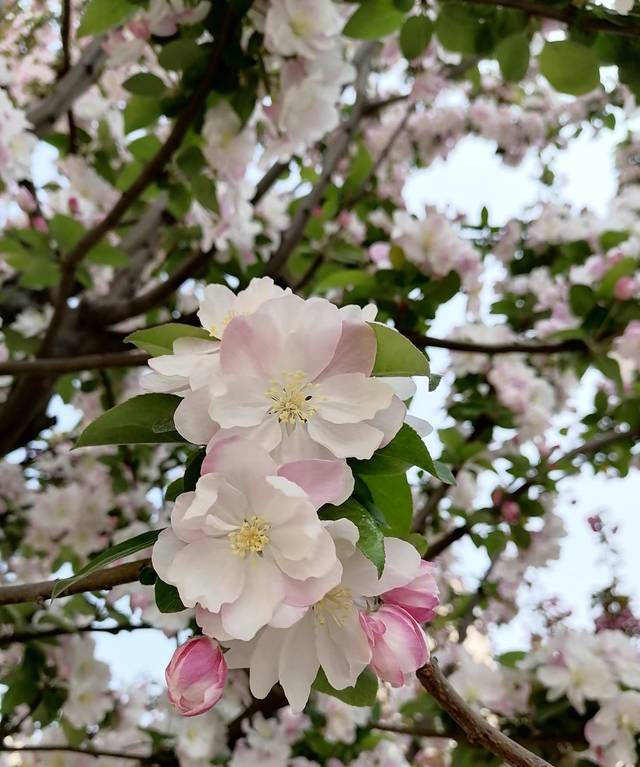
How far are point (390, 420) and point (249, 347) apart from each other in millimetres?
93

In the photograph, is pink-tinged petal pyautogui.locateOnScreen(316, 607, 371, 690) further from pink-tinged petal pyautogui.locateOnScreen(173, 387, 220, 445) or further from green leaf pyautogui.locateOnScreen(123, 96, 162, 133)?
green leaf pyautogui.locateOnScreen(123, 96, 162, 133)

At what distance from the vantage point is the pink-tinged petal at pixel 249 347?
1.16ft

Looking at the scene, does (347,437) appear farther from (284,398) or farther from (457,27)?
(457,27)

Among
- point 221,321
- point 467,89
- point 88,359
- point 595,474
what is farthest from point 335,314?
point 467,89

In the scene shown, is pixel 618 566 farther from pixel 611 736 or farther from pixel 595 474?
pixel 611 736

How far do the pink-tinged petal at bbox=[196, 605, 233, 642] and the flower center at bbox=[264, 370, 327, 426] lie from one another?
0.11 m

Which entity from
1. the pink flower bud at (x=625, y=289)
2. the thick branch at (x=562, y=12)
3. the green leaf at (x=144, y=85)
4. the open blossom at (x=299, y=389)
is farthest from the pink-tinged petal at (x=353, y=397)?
the pink flower bud at (x=625, y=289)

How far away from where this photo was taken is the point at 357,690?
1.33 feet

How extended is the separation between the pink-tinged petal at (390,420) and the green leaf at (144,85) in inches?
28.3

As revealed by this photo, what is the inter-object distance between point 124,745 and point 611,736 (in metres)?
1.03

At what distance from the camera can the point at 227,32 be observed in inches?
30.8

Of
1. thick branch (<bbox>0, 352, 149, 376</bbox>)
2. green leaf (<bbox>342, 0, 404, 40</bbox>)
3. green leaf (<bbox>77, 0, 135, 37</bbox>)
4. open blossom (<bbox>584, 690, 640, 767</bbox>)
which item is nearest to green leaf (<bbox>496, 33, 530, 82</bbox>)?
green leaf (<bbox>342, 0, 404, 40</bbox>)

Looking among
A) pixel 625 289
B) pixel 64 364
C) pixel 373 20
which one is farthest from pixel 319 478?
pixel 625 289

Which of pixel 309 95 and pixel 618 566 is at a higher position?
pixel 309 95
